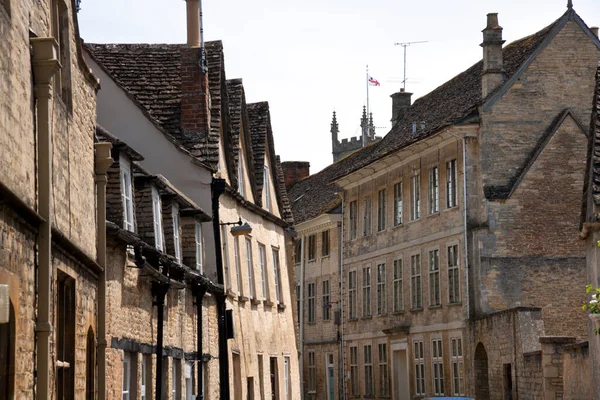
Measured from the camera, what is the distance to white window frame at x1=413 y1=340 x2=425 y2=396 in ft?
152

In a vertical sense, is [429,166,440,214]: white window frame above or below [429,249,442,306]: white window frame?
above

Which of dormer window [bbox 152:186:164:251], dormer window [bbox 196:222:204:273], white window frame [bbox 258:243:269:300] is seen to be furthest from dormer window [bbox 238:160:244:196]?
dormer window [bbox 152:186:164:251]

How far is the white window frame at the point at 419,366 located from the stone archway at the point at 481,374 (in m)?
5.10

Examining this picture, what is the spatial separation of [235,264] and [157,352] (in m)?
11.2

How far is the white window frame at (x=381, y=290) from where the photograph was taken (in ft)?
164

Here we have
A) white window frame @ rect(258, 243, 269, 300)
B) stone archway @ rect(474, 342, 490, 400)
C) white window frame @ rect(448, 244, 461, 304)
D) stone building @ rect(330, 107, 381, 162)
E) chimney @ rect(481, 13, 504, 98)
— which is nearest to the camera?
white window frame @ rect(258, 243, 269, 300)

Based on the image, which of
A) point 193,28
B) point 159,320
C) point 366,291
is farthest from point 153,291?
point 366,291

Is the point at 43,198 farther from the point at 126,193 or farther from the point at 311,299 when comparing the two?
the point at 311,299

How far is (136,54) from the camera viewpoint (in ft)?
101

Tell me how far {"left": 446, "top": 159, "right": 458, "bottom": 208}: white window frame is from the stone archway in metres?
4.80

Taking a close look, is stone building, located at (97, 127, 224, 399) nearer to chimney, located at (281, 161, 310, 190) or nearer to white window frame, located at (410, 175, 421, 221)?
white window frame, located at (410, 175, 421, 221)

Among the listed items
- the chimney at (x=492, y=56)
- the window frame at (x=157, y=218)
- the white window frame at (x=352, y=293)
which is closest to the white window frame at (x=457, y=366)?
the chimney at (x=492, y=56)

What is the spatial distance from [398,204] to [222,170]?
18821 millimetres

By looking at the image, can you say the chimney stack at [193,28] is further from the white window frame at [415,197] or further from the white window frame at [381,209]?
the white window frame at [381,209]
